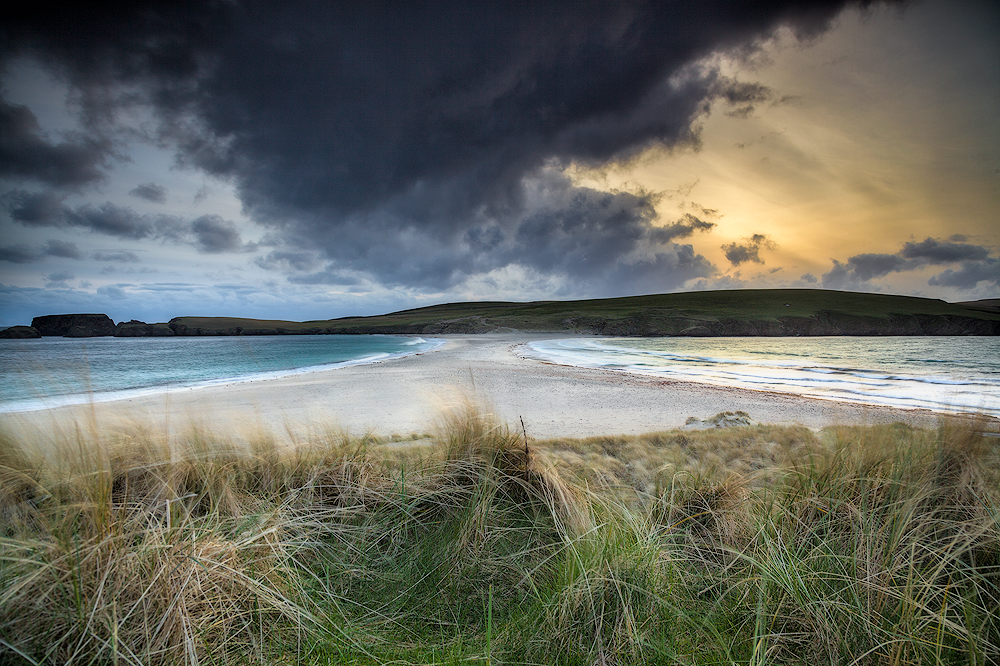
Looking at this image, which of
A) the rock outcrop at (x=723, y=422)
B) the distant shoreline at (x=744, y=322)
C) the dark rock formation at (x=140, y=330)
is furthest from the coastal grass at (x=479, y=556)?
the dark rock formation at (x=140, y=330)

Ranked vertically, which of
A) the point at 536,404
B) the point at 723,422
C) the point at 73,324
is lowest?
the point at 536,404

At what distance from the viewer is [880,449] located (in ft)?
8.87

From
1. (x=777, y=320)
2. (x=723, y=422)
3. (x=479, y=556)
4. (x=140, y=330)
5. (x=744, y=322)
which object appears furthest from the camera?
(x=140, y=330)

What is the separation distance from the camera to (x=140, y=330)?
97625 millimetres

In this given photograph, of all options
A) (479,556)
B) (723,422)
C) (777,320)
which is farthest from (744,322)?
(479,556)

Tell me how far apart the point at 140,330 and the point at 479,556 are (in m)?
128

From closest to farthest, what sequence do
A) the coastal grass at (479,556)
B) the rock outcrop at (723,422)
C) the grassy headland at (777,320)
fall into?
the coastal grass at (479,556)
the rock outcrop at (723,422)
the grassy headland at (777,320)

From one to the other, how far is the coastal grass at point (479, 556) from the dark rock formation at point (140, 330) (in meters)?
126

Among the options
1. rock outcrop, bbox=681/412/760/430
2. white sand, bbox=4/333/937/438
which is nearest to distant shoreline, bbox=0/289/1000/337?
white sand, bbox=4/333/937/438

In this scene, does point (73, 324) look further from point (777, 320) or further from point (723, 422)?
point (777, 320)

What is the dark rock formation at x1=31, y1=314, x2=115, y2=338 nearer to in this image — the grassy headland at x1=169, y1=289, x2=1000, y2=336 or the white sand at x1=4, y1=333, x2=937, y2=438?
the grassy headland at x1=169, y1=289, x2=1000, y2=336

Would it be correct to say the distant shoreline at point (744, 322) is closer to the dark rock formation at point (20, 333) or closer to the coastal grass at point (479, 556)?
the dark rock formation at point (20, 333)

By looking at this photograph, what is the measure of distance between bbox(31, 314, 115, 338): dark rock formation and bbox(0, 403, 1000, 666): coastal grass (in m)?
112

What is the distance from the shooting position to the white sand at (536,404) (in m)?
7.05
